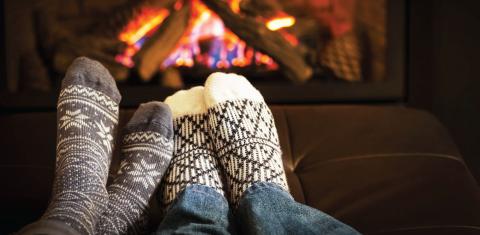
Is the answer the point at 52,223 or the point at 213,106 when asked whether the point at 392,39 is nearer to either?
the point at 213,106

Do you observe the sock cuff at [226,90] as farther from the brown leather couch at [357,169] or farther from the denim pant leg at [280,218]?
the denim pant leg at [280,218]

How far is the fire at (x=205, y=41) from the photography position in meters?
1.60

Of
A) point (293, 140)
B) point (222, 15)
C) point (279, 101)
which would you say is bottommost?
point (279, 101)

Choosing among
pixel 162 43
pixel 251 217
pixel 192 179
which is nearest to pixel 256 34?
pixel 162 43

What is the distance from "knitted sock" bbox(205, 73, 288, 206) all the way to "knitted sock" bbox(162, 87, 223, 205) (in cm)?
2

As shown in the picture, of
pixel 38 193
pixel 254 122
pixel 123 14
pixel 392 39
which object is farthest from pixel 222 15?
pixel 38 193

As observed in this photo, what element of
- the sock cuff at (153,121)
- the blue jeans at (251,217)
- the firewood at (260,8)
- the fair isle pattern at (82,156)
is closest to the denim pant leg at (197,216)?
the blue jeans at (251,217)

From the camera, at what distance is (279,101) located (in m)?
1.58

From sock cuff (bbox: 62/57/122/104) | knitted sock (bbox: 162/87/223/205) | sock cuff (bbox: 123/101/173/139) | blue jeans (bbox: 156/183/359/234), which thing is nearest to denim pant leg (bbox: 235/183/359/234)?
blue jeans (bbox: 156/183/359/234)

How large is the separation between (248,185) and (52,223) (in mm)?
363

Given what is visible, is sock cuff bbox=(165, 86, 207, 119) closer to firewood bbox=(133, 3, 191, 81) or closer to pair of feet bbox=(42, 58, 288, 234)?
pair of feet bbox=(42, 58, 288, 234)

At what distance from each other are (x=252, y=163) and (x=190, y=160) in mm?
113

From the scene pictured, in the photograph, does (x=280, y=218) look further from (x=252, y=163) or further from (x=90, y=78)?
(x=90, y=78)

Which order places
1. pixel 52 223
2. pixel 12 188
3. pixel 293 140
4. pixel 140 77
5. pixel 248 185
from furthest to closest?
pixel 140 77
pixel 293 140
pixel 12 188
pixel 248 185
pixel 52 223
